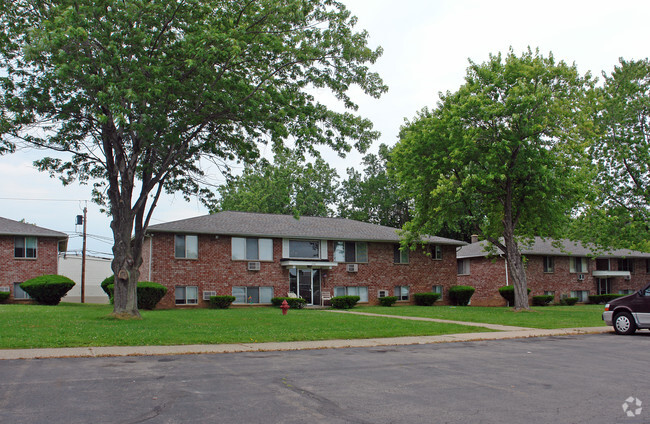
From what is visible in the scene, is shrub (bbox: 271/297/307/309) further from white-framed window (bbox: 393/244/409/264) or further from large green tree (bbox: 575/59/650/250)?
large green tree (bbox: 575/59/650/250)

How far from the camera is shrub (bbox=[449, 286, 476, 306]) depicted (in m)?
37.2

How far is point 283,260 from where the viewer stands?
3300 cm

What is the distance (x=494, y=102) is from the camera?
26.9 meters

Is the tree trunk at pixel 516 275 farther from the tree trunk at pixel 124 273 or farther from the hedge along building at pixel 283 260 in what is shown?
the tree trunk at pixel 124 273

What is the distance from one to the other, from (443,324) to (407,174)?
12.6m

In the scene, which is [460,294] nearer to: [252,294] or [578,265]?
[578,265]

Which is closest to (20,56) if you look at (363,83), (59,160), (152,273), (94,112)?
(94,112)

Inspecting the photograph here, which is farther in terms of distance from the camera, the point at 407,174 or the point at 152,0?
the point at 407,174

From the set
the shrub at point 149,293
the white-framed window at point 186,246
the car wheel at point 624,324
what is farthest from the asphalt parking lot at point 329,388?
the white-framed window at point 186,246

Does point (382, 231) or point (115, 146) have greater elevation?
point (115, 146)

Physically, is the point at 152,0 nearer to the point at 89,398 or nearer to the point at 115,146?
the point at 115,146

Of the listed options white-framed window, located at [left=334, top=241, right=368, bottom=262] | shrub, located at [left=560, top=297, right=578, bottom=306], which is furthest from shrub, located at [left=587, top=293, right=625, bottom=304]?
white-framed window, located at [left=334, top=241, right=368, bottom=262]

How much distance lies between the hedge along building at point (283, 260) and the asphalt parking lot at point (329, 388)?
66.4 ft

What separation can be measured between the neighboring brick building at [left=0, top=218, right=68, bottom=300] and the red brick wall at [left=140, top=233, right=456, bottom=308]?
23.5 ft
